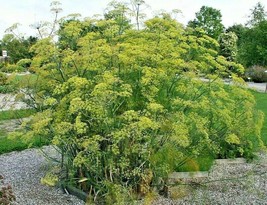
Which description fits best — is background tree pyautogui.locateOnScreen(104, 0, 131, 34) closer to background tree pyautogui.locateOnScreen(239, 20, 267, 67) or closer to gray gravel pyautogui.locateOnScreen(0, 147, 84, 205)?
gray gravel pyautogui.locateOnScreen(0, 147, 84, 205)

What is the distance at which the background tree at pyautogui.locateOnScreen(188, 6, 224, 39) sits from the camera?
30.1m

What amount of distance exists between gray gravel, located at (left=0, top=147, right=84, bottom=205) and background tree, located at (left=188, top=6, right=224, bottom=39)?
24542 millimetres

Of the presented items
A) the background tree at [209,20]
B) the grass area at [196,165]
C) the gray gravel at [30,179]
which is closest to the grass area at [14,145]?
the gray gravel at [30,179]

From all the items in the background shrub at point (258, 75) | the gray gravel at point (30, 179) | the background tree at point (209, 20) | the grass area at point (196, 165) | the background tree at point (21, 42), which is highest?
the background tree at point (209, 20)

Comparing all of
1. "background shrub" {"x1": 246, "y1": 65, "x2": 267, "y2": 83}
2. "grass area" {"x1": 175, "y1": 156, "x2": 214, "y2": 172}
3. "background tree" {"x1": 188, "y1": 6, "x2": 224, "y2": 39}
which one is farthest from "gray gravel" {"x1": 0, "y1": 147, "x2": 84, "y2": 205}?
"background tree" {"x1": 188, "y1": 6, "x2": 224, "y2": 39}

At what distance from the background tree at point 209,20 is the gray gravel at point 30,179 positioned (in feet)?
80.5

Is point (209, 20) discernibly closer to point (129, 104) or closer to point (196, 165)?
point (196, 165)

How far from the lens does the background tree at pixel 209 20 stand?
98.8 ft

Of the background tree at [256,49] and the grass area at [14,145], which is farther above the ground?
the background tree at [256,49]

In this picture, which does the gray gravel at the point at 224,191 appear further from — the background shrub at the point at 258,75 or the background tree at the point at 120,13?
the background shrub at the point at 258,75

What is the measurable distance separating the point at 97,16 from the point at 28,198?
2.04m

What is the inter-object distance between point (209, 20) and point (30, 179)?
2779 centimetres

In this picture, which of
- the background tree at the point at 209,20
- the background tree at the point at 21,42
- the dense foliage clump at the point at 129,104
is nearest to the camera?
the dense foliage clump at the point at 129,104

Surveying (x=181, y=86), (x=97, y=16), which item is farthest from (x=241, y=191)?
(x=97, y=16)
